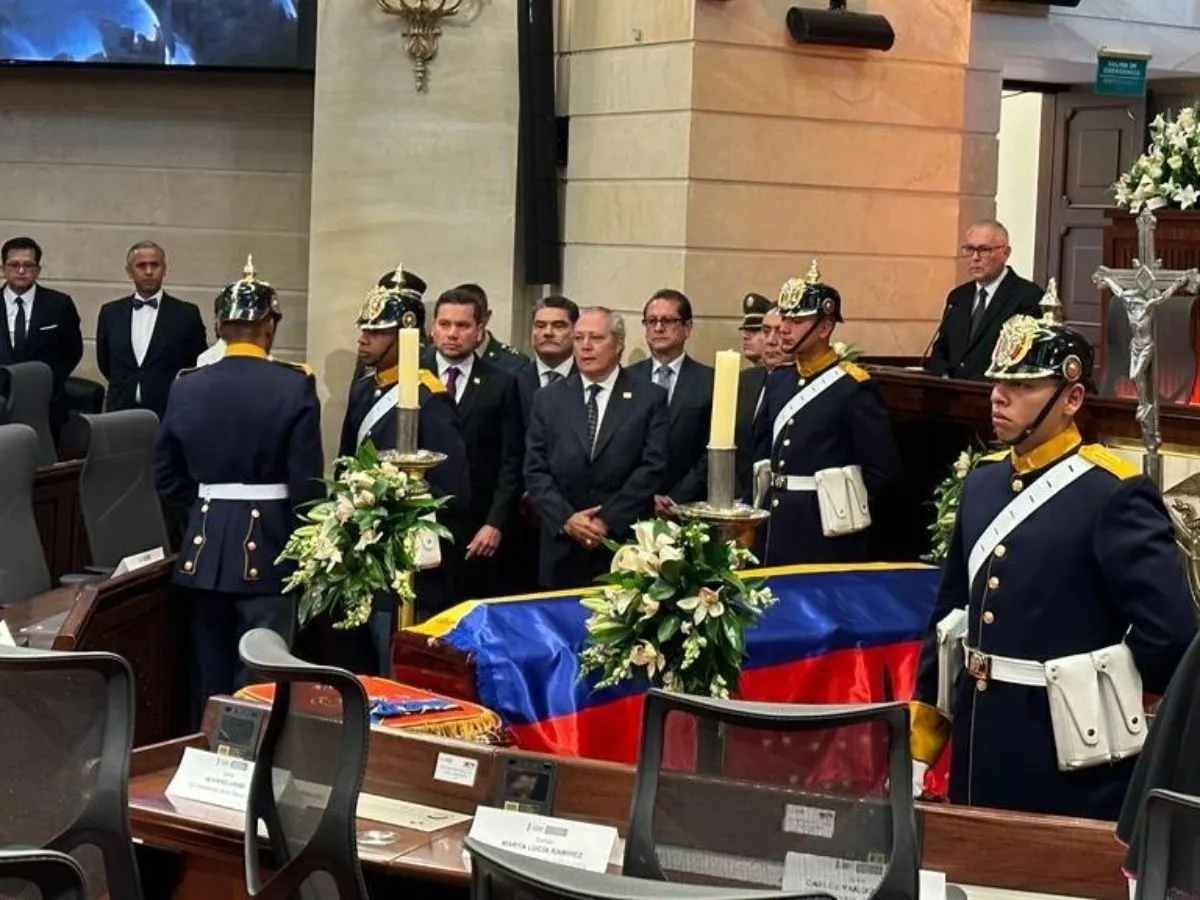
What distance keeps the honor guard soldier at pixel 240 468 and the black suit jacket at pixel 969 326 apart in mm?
3003

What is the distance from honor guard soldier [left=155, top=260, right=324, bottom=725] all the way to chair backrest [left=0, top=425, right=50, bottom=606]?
0.53 m

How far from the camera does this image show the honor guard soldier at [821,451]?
626 centimetres

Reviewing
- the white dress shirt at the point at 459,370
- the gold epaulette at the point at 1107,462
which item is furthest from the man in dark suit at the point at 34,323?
the gold epaulette at the point at 1107,462

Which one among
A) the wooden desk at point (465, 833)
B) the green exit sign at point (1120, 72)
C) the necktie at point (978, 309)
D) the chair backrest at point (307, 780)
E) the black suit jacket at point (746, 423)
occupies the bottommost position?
the wooden desk at point (465, 833)

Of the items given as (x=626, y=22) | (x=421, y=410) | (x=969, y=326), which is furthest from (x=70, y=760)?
(x=626, y=22)

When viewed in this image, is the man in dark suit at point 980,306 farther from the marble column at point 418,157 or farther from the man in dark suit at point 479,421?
the marble column at point 418,157

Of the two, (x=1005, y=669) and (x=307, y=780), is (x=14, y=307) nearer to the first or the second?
(x=1005, y=669)

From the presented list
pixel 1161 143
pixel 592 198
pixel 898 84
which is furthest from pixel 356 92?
pixel 1161 143

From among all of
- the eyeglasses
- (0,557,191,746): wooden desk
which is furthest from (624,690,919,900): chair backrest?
the eyeglasses

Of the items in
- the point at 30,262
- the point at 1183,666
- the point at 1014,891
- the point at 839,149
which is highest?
the point at 839,149

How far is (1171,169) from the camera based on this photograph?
628cm

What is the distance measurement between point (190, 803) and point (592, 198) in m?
6.17

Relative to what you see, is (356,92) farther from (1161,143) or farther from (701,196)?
(1161,143)

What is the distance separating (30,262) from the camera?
981 cm
